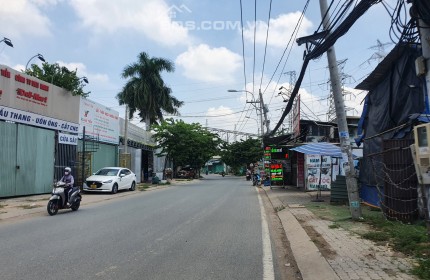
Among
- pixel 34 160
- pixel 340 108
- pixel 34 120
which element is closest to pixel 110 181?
pixel 34 160

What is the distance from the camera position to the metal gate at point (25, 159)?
60.8ft

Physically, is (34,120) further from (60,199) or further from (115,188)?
(60,199)

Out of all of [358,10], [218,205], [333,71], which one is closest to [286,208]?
[218,205]

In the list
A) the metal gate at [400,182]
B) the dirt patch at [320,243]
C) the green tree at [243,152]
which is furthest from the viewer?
the green tree at [243,152]

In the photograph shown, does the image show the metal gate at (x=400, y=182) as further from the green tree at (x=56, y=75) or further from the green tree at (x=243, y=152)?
the green tree at (x=243, y=152)

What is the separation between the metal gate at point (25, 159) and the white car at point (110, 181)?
2074 millimetres

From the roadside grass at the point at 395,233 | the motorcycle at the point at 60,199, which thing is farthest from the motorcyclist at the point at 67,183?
the roadside grass at the point at 395,233

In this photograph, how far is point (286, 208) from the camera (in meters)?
15.6

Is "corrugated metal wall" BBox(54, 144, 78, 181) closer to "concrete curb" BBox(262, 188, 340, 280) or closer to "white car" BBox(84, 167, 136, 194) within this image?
"white car" BBox(84, 167, 136, 194)

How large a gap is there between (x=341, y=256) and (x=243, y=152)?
62442mm

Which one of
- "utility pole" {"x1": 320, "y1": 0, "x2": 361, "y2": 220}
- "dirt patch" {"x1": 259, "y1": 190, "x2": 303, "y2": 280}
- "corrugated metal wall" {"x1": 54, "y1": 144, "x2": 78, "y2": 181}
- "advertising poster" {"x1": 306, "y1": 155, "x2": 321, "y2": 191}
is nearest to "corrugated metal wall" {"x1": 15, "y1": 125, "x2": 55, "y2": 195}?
"corrugated metal wall" {"x1": 54, "y1": 144, "x2": 78, "y2": 181}

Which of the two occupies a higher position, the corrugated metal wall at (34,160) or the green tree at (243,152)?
the green tree at (243,152)

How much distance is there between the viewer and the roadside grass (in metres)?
6.69

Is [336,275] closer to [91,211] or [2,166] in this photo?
[91,211]
